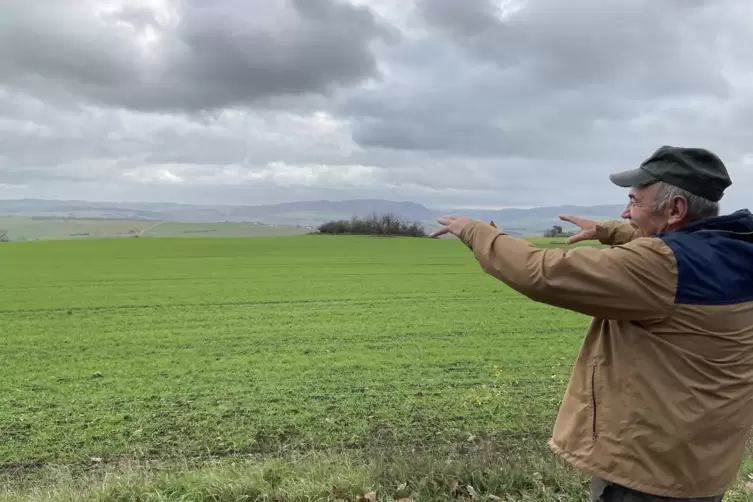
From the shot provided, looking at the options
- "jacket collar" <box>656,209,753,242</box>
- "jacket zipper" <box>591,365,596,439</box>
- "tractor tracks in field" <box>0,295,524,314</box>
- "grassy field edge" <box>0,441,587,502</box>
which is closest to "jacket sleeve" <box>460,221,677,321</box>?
"jacket collar" <box>656,209,753,242</box>

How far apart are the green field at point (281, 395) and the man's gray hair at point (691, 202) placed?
2460 millimetres

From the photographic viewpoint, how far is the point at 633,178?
2.15 metres

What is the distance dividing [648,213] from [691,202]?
15cm

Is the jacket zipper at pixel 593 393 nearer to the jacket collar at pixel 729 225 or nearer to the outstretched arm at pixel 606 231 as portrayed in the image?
the jacket collar at pixel 729 225

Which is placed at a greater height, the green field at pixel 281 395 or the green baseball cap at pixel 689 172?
the green baseball cap at pixel 689 172

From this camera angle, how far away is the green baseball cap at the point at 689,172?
2.03 m

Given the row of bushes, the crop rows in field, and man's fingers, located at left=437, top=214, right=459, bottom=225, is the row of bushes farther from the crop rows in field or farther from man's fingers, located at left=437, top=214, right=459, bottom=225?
man's fingers, located at left=437, top=214, right=459, bottom=225

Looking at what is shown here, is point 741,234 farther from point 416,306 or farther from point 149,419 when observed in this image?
point 416,306

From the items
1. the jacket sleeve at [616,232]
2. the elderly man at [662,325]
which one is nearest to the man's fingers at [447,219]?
the elderly man at [662,325]

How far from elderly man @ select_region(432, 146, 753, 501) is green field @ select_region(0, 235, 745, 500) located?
74.3 inches

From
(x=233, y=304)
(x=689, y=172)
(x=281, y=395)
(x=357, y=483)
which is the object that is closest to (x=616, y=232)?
(x=689, y=172)

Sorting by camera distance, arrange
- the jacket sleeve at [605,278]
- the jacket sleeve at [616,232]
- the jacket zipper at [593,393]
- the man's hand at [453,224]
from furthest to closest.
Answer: the jacket sleeve at [616,232] < the man's hand at [453,224] < the jacket zipper at [593,393] < the jacket sleeve at [605,278]

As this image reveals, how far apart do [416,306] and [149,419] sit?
11.4 m

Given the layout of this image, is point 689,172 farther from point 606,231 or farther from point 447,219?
point 606,231
